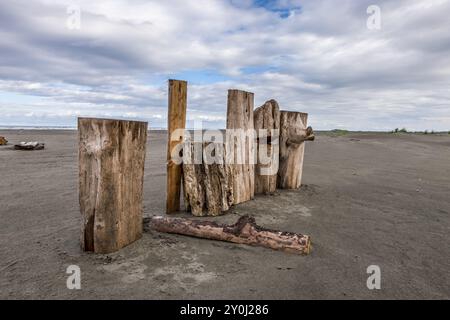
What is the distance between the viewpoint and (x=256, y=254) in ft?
9.83

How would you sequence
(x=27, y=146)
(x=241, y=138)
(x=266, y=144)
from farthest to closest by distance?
(x=27, y=146) → (x=266, y=144) → (x=241, y=138)

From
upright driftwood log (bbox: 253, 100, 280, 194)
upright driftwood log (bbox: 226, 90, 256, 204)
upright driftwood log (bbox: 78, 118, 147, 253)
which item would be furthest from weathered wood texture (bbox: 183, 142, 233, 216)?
upright driftwood log (bbox: 253, 100, 280, 194)

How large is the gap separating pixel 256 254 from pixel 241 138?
81.9 inches

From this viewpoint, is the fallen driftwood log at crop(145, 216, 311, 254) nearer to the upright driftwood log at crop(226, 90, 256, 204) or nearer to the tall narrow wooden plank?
the upright driftwood log at crop(226, 90, 256, 204)

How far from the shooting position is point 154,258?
2.86m

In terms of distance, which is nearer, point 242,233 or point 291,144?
point 242,233

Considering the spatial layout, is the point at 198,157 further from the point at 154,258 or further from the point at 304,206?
the point at 304,206

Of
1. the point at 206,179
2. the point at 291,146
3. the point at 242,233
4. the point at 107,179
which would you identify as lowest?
the point at 242,233

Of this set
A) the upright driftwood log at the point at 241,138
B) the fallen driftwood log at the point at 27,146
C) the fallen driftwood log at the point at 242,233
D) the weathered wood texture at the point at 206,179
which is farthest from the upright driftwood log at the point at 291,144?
the fallen driftwood log at the point at 27,146

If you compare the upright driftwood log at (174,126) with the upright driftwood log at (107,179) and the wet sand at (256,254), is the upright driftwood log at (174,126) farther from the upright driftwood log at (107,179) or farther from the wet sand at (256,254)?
the upright driftwood log at (107,179)

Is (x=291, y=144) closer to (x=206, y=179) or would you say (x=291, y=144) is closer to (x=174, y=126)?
(x=206, y=179)

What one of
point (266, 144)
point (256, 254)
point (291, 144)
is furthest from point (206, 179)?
point (291, 144)
